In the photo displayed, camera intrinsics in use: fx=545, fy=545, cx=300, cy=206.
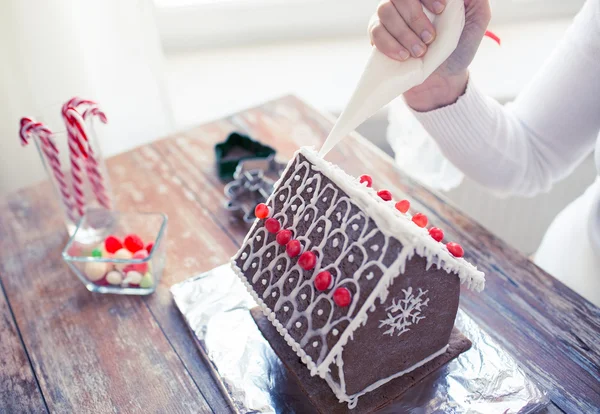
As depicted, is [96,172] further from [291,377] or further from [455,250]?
[455,250]

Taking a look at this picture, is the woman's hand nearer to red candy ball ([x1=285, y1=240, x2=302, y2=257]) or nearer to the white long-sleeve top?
the white long-sleeve top

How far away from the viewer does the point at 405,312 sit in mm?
670

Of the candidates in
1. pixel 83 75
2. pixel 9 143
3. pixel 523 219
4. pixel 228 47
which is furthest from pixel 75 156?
pixel 523 219

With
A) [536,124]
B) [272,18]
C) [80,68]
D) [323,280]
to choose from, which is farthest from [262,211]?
[272,18]

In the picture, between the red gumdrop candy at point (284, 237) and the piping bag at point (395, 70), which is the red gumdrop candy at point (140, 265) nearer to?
the red gumdrop candy at point (284, 237)

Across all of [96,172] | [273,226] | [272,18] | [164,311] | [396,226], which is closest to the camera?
[396,226]

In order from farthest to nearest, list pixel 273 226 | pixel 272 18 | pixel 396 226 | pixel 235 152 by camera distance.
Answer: pixel 272 18 → pixel 235 152 → pixel 273 226 → pixel 396 226

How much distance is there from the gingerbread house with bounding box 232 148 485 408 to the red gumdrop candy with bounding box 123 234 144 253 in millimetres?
269

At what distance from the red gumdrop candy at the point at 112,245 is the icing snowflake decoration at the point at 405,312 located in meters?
0.51

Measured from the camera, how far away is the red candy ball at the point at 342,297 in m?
0.62

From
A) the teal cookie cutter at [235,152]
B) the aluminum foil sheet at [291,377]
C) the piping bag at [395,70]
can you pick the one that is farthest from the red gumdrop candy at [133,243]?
the piping bag at [395,70]

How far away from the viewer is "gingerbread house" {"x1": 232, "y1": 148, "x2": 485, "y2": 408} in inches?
24.8

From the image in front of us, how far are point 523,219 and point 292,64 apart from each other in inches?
35.2

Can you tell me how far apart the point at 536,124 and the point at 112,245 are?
0.83 meters
